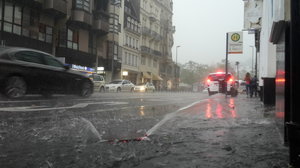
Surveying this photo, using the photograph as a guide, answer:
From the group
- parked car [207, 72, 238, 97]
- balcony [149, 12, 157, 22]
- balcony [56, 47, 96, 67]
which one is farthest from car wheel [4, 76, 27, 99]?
balcony [149, 12, 157, 22]

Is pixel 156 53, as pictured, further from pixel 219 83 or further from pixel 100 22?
pixel 219 83

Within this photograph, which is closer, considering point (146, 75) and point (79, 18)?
point (79, 18)

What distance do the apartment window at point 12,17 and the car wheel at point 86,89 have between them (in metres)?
7.04

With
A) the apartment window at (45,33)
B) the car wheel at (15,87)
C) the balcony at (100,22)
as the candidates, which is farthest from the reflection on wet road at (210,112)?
the balcony at (100,22)

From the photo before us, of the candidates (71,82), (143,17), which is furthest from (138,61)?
(71,82)

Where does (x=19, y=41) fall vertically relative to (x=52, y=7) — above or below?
below

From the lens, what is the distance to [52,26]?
1666 centimetres

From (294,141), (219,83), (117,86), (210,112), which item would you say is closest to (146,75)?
(117,86)

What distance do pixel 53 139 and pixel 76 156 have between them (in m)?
0.78

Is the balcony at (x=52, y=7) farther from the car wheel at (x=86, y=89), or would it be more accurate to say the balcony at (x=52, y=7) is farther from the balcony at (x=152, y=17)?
the balcony at (x=152, y=17)

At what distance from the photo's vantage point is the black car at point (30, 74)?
6.24m

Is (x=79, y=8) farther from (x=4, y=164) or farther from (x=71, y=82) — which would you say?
(x=4, y=164)

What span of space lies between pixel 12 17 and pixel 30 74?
1026 centimetres

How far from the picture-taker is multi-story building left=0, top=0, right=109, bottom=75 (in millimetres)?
14396
